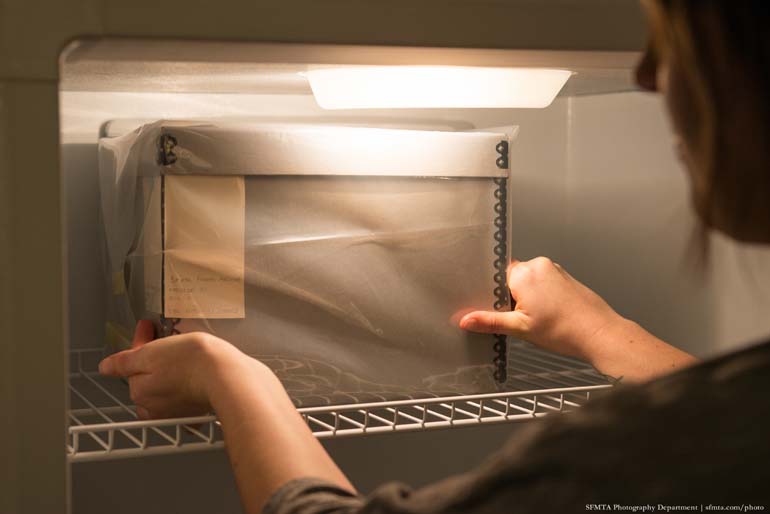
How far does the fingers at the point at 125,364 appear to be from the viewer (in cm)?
77

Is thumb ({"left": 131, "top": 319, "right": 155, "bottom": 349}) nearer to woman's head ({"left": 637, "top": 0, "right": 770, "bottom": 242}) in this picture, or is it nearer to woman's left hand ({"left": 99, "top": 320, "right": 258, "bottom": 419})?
woman's left hand ({"left": 99, "top": 320, "right": 258, "bottom": 419})

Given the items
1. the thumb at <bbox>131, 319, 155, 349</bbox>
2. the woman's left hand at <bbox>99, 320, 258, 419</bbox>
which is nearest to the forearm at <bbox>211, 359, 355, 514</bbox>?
the woman's left hand at <bbox>99, 320, 258, 419</bbox>

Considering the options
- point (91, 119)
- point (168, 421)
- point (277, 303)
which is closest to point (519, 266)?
point (277, 303)

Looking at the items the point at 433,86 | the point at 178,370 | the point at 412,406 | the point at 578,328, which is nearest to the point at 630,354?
the point at 578,328

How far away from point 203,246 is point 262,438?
0.22 meters

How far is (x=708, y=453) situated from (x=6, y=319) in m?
0.40

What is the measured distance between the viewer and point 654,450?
43 centimetres

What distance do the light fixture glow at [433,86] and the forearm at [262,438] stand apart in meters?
0.25

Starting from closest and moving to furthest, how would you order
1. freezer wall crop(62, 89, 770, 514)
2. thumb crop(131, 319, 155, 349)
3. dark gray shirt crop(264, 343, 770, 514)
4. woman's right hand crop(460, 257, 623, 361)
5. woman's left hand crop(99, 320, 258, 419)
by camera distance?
dark gray shirt crop(264, 343, 770, 514)
woman's left hand crop(99, 320, 258, 419)
thumb crop(131, 319, 155, 349)
woman's right hand crop(460, 257, 623, 361)
freezer wall crop(62, 89, 770, 514)

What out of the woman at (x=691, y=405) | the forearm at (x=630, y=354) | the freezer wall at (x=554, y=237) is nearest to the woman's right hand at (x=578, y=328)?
the forearm at (x=630, y=354)

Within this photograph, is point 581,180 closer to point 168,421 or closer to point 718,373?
point 168,421

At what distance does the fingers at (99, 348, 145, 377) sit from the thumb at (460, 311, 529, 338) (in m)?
0.29

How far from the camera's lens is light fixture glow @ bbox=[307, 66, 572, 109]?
0.77m

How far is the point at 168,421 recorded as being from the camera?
0.75 m
